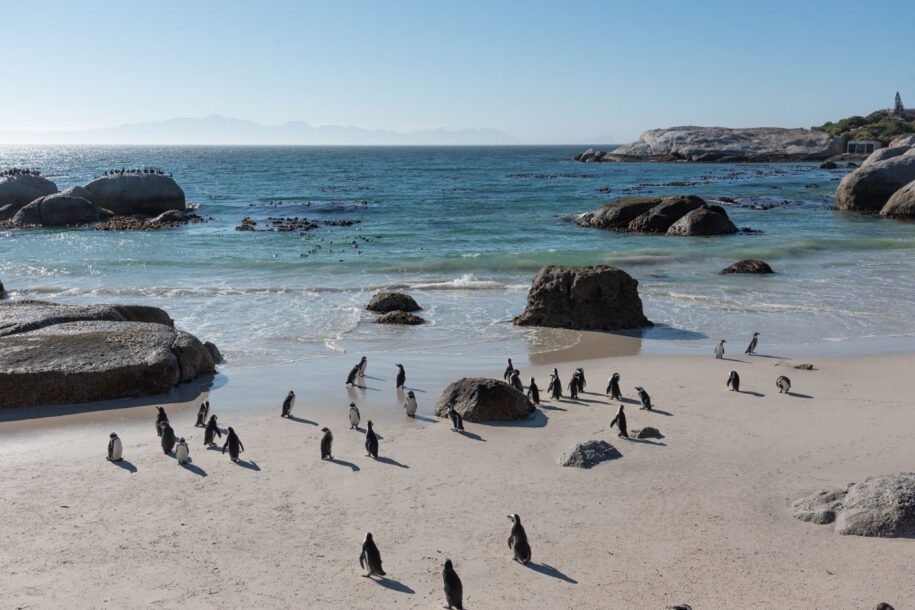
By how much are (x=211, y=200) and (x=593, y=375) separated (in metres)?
49.7

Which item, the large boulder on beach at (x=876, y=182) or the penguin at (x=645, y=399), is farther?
the large boulder on beach at (x=876, y=182)

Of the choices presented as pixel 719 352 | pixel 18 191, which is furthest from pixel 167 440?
pixel 18 191

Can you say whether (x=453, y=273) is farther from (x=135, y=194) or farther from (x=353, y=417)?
(x=135, y=194)

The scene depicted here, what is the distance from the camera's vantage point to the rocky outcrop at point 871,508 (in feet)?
25.5

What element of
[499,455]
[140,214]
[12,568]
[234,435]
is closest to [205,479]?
[234,435]

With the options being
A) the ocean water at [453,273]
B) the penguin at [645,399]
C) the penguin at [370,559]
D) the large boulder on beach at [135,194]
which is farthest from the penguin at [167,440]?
the large boulder on beach at [135,194]

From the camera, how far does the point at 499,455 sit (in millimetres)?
10258

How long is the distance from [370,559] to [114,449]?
460cm

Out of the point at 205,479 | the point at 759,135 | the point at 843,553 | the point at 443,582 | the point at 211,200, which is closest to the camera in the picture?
the point at 443,582

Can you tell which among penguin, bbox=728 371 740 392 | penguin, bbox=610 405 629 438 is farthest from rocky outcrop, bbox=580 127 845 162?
penguin, bbox=610 405 629 438

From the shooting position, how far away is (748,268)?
1050 inches

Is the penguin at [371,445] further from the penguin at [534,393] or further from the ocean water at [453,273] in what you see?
the ocean water at [453,273]

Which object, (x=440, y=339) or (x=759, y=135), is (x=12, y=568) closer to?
(x=440, y=339)

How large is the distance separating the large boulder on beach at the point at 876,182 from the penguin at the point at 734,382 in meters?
39.2
